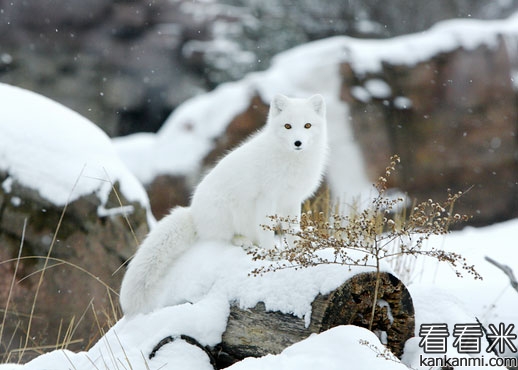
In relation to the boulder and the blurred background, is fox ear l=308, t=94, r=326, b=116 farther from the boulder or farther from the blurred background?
the blurred background

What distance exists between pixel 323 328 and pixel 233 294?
16.1 inches

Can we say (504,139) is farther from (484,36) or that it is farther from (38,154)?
(38,154)

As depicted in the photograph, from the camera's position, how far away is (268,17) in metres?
12.0

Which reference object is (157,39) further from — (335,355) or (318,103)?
(335,355)

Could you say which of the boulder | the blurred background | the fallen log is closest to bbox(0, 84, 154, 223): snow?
the boulder

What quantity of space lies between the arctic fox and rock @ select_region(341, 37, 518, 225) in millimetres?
4400

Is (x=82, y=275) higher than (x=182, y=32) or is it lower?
lower

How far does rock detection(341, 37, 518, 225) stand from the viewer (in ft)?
23.5

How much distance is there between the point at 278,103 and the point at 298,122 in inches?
7.8

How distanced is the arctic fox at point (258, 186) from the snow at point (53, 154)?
1.13 meters

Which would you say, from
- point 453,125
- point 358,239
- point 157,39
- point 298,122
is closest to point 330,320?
point 358,239

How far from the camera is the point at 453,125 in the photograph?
722 cm

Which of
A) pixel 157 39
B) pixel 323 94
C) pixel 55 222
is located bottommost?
pixel 55 222

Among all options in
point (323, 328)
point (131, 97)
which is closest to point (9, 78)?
point (131, 97)
